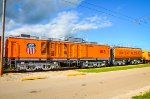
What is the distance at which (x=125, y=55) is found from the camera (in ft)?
153

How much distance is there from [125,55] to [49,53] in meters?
23.1

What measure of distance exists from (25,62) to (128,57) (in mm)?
28249

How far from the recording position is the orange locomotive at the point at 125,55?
42438mm

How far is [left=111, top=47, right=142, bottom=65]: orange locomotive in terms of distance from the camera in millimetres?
42438

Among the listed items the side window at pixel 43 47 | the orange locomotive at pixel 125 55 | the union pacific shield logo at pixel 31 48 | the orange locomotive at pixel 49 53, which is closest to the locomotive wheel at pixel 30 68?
the orange locomotive at pixel 49 53

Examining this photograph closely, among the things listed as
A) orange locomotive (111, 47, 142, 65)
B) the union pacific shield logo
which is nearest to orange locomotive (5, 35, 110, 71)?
the union pacific shield logo

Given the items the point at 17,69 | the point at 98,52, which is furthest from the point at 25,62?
the point at 98,52

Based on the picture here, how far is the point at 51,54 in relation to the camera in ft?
91.3

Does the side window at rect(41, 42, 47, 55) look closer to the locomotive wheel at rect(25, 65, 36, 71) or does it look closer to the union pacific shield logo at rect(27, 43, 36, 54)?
the union pacific shield logo at rect(27, 43, 36, 54)

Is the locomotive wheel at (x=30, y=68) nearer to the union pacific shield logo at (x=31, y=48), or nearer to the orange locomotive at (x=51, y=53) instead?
the orange locomotive at (x=51, y=53)

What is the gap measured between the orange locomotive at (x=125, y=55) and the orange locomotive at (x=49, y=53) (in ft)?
19.8

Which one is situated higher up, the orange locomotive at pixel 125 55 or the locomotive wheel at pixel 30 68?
the orange locomotive at pixel 125 55

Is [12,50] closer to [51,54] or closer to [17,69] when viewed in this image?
[17,69]

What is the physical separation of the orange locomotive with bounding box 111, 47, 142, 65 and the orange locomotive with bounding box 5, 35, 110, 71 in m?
6.03
